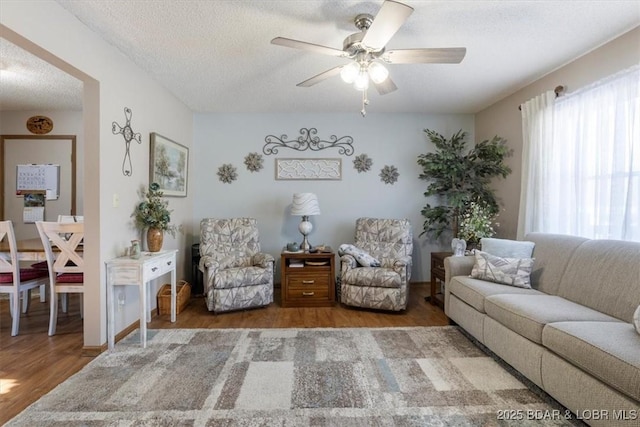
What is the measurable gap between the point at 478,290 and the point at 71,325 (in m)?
3.76

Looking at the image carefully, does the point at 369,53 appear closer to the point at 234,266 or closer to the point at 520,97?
the point at 520,97

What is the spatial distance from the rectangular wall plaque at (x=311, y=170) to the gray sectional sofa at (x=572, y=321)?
2235 mm

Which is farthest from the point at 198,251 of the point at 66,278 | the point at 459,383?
the point at 459,383

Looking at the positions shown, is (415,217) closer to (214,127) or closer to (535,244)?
(535,244)

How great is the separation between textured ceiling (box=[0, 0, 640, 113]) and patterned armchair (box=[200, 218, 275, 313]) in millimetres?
1621

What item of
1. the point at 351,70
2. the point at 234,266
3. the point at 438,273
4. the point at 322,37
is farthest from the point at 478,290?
the point at 234,266

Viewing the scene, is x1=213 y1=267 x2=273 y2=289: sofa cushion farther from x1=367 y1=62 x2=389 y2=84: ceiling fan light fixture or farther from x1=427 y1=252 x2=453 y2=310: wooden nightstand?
x1=367 y1=62 x2=389 y2=84: ceiling fan light fixture

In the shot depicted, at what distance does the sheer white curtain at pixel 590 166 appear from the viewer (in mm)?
2406

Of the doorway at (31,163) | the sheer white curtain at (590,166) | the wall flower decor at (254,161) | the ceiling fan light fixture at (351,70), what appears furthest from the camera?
the wall flower decor at (254,161)

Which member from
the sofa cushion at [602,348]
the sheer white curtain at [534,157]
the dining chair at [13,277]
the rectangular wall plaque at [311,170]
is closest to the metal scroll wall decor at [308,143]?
the rectangular wall plaque at [311,170]

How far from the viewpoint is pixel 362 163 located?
15.3 ft

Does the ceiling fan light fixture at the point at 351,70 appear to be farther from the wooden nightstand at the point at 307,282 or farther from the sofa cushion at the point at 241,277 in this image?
the sofa cushion at the point at 241,277

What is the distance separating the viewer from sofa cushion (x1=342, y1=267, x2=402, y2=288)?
3553mm

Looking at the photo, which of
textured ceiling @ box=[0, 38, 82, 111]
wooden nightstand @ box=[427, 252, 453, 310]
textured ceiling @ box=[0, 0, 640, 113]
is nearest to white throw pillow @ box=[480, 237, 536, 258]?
wooden nightstand @ box=[427, 252, 453, 310]
